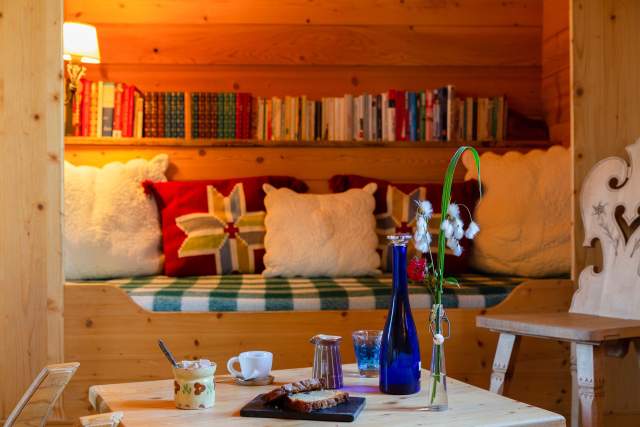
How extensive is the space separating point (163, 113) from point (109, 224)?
0.59m

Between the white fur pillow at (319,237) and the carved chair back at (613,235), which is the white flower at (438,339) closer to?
the carved chair back at (613,235)

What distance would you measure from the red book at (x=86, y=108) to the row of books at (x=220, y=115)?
0.44 meters

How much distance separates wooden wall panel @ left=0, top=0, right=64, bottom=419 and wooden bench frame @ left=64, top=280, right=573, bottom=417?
0.28ft

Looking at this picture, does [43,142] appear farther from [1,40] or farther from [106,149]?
[106,149]

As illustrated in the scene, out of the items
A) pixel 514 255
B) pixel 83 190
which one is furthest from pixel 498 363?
pixel 83 190

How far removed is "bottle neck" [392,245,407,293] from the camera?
1.74 metres

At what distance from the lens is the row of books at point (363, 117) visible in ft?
12.0

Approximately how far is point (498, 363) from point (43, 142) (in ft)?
5.30

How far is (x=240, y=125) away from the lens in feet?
12.0

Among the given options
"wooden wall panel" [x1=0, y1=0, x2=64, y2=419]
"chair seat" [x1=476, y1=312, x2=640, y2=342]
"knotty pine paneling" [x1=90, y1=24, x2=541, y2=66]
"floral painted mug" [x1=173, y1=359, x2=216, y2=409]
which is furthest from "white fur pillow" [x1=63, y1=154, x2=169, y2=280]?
"floral painted mug" [x1=173, y1=359, x2=216, y2=409]

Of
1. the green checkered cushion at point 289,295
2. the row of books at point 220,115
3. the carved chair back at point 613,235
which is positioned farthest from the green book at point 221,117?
the carved chair back at point 613,235

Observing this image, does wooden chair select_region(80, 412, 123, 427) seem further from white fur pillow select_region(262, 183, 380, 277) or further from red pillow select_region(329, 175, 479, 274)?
red pillow select_region(329, 175, 479, 274)

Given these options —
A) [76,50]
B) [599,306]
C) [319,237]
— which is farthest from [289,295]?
[76,50]

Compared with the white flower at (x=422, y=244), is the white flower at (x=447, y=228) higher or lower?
higher
